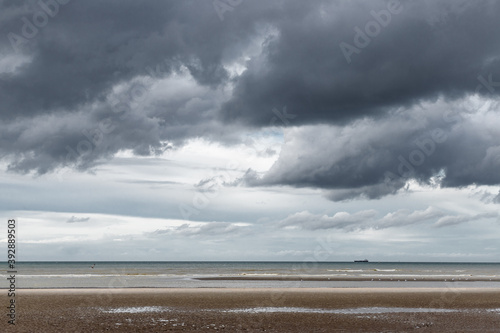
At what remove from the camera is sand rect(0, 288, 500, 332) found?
29.8 meters

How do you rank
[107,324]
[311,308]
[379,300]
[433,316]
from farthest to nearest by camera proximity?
[379,300] → [311,308] → [433,316] → [107,324]

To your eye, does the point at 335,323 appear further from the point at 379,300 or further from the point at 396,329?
the point at 379,300

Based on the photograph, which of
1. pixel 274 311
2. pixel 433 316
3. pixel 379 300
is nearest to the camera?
pixel 433 316

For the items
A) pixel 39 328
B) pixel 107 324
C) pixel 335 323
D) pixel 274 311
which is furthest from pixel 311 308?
pixel 39 328

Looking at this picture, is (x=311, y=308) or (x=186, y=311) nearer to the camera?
(x=186, y=311)

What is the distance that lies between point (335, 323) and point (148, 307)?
15746 millimetres

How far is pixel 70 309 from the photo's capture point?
39.0 meters

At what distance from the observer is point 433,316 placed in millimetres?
35625

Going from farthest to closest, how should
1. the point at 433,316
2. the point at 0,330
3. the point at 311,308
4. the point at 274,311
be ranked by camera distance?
the point at 311,308, the point at 274,311, the point at 433,316, the point at 0,330

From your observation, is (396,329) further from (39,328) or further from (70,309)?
(70,309)

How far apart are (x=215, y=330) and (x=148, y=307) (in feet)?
44.8

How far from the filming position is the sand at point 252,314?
29750mm

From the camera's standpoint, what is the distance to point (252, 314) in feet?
117

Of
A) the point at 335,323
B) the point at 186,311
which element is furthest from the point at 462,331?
the point at 186,311
